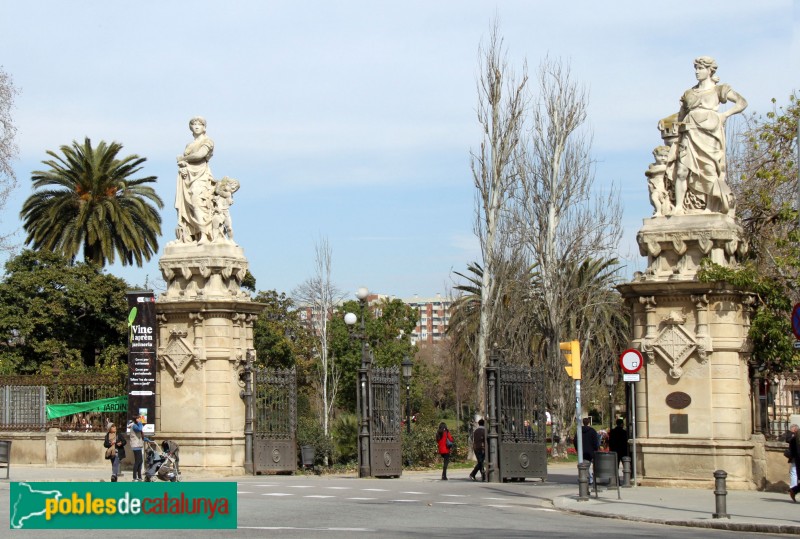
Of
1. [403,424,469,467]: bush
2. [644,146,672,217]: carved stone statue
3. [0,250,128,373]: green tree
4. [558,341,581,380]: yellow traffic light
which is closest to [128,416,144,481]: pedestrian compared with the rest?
[558,341,581,380]: yellow traffic light

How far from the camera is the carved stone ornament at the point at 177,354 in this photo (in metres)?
30.2

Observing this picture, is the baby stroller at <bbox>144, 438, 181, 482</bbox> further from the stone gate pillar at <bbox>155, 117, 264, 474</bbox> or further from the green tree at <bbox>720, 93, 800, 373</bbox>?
the green tree at <bbox>720, 93, 800, 373</bbox>

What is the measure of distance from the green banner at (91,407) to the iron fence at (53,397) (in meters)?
0.20

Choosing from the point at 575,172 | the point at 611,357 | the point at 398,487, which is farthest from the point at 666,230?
the point at 611,357

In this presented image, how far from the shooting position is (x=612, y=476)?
78.6 ft

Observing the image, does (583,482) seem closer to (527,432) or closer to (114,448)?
(527,432)

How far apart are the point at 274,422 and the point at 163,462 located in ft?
20.3

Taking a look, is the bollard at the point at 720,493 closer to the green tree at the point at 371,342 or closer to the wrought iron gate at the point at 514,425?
the wrought iron gate at the point at 514,425

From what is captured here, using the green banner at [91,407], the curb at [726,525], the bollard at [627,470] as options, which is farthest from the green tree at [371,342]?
the curb at [726,525]

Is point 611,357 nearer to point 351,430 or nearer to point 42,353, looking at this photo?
point 351,430

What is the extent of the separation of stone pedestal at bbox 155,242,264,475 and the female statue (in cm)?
54

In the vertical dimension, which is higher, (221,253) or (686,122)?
(686,122)

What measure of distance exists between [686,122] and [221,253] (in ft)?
39.1

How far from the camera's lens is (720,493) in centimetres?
1850
